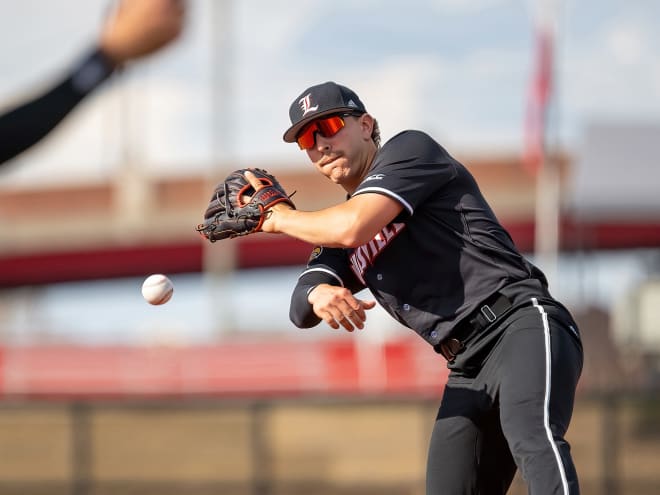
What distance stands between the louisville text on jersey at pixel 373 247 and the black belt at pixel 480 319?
0.42 meters

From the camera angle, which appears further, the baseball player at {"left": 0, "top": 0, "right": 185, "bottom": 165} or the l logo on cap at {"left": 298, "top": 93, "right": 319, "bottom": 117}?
the l logo on cap at {"left": 298, "top": 93, "right": 319, "bottom": 117}

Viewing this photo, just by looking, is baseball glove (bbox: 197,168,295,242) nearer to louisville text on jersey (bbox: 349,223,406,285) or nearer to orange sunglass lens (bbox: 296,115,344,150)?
orange sunglass lens (bbox: 296,115,344,150)

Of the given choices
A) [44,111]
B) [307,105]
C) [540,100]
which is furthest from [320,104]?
[540,100]

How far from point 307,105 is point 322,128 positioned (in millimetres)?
105

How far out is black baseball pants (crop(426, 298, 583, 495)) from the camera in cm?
400

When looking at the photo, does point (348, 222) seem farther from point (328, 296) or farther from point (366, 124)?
point (366, 124)

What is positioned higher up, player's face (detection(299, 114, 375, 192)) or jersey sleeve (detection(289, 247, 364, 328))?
player's face (detection(299, 114, 375, 192))

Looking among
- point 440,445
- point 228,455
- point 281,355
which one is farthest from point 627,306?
point 440,445

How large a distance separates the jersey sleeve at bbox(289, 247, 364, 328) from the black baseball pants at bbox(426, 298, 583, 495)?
61 cm

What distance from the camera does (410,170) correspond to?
425 centimetres

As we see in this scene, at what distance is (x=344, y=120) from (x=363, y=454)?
38.4 ft

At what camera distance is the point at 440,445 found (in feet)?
14.9

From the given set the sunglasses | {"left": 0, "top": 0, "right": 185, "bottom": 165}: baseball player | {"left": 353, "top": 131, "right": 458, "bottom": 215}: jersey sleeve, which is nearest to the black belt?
{"left": 353, "top": 131, "right": 458, "bottom": 215}: jersey sleeve

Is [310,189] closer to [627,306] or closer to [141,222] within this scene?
[141,222]
